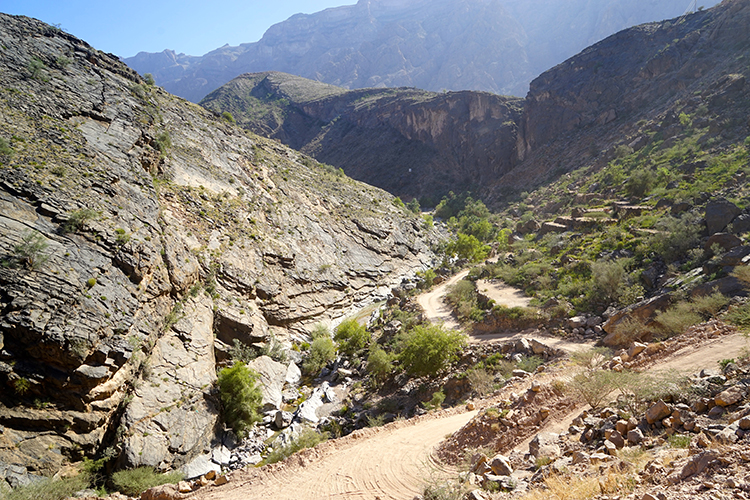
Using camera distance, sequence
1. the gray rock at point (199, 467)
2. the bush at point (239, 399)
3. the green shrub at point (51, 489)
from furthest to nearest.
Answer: the bush at point (239, 399)
the gray rock at point (199, 467)
the green shrub at point (51, 489)

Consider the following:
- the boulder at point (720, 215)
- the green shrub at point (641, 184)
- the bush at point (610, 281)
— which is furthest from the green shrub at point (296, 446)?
the green shrub at point (641, 184)

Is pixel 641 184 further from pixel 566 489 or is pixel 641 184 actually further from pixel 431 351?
pixel 566 489

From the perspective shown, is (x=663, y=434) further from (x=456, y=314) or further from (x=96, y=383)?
(x=456, y=314)

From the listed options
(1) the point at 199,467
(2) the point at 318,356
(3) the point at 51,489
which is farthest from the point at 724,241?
(3) the point at 51,489

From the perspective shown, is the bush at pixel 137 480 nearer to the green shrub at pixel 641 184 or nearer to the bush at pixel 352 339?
the bush at pixel 352 339

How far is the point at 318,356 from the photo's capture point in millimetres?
22578

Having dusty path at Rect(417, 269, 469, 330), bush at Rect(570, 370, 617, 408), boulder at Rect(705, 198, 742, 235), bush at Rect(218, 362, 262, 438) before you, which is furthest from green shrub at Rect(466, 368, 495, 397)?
boulder at Rect(705, 198, 742, 235)

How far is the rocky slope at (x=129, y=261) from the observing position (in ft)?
40.2

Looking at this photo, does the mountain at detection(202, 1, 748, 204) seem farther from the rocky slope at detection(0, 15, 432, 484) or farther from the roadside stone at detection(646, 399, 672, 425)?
the roadside stone at detection(646, 399, 672, 425)

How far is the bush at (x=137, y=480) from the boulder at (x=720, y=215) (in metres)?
25.2

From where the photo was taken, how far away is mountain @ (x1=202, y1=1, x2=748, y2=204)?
157 feet

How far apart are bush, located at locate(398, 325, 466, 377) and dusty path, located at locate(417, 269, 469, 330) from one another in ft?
9.75

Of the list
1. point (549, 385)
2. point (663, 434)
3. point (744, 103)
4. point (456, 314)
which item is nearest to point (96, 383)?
point (549, 385)

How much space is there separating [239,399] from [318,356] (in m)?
6.78
